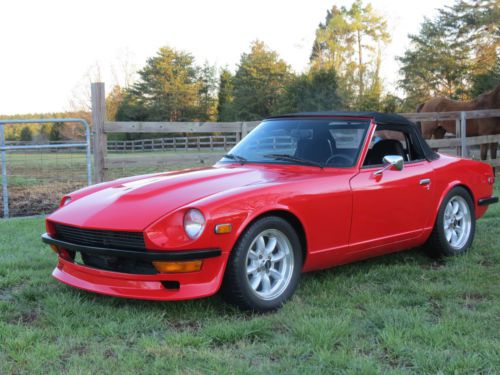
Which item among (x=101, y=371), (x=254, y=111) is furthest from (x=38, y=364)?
(x=254, y=111)

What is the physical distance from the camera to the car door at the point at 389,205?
443cm

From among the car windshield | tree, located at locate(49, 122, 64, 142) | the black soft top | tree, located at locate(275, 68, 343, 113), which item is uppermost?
tree, located at locate(275, 68, 343, 113)

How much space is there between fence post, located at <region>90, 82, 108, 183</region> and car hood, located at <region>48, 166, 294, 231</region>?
344 centimetres

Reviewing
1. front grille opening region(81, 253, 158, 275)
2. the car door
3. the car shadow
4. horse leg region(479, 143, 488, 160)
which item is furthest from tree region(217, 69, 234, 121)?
front grille opening region(81, 253, 158, 275)

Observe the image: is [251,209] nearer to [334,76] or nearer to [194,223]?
[194,223]

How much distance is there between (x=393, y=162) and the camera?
15.0 feet

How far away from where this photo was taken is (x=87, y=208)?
3.99 meters

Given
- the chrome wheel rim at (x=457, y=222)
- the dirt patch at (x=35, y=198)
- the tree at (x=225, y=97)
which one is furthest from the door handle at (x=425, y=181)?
the tree at (x=225, y=97)

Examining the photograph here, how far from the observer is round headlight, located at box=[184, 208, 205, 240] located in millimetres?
3514

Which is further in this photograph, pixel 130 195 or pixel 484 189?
pixel 484 189

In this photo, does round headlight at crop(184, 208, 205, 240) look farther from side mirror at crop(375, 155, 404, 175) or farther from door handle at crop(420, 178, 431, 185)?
door handle at crop(420, 178, 431, 185)

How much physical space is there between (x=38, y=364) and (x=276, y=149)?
276 centimetres

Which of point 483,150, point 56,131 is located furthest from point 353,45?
point 483,150

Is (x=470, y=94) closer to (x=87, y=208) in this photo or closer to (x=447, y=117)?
(x=447, y=117)
